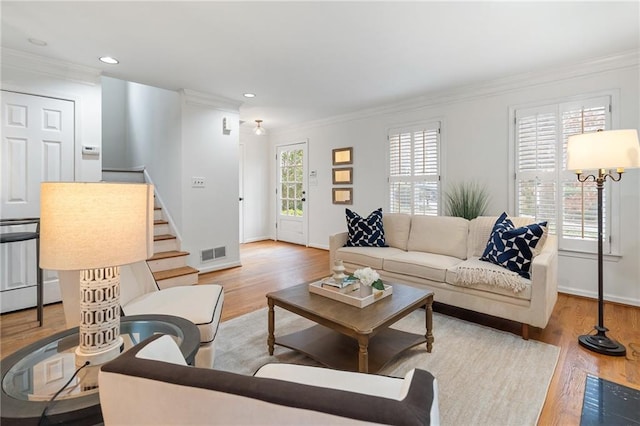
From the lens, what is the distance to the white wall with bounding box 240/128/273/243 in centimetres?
659

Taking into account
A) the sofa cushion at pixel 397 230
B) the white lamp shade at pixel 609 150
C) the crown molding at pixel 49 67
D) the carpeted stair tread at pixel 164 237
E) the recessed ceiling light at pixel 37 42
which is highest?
the recessed ceiling light at pixel 37 42

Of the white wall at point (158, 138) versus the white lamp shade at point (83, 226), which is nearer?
the white lamp shade at point (83, 226)

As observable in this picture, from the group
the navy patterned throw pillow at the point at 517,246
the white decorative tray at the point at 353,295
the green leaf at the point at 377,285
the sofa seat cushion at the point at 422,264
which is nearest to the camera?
the white decorative tray at the point at 353,295

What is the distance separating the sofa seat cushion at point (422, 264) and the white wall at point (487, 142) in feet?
4.28

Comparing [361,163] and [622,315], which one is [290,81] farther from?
[622,315]

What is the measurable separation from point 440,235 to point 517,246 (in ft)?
2.98

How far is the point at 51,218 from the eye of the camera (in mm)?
964

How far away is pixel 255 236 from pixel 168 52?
439cm

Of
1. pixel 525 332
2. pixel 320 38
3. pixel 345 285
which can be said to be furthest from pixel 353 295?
pixel 320 38

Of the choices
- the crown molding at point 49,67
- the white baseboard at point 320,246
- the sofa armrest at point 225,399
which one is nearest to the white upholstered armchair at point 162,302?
the sofa armrest at point 225,399

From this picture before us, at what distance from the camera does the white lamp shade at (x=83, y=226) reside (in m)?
0.96

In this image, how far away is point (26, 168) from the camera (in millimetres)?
3000

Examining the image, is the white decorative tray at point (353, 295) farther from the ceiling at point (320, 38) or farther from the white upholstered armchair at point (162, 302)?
the ceiling at point (320, 38)

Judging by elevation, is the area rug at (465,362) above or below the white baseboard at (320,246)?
below
